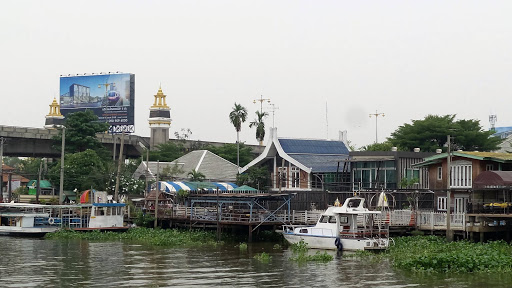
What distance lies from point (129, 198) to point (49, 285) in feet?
136

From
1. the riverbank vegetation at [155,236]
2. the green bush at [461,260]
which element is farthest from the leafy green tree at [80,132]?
the green bush at [461,260]

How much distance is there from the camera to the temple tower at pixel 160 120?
384 feet

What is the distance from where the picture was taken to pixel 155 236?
52.0m

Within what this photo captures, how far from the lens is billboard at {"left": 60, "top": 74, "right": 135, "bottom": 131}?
10450 centimetres

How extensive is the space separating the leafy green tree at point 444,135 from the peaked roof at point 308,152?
11.6 m

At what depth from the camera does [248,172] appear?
70312 mm

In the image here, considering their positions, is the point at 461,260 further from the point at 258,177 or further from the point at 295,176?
the point at 258,177

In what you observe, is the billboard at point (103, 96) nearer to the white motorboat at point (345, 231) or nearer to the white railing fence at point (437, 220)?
the white motorboat at point (345, 231)

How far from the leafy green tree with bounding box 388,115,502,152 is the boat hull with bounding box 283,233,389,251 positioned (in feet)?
116

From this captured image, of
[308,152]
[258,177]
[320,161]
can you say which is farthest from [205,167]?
[320,161]

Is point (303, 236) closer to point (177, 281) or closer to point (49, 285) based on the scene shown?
point (177, 281)

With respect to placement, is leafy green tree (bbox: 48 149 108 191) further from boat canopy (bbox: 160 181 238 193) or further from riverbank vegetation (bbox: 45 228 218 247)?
riverbank vegetation (bbox: 45 228 218 247)

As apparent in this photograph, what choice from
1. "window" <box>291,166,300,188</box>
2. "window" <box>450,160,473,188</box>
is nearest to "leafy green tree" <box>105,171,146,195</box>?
"window" <box>291,166,300,188</box>

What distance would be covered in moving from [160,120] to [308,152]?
53703mm
